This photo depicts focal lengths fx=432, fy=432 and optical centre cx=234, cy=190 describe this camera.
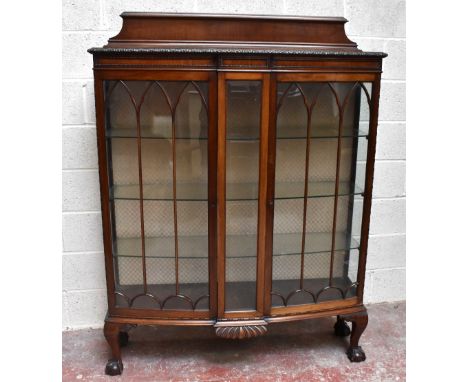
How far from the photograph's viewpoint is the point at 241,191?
161 cm

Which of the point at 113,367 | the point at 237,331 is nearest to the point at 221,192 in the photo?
the point at 237,331

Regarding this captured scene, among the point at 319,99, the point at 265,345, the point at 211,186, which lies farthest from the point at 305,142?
the point at 265,345

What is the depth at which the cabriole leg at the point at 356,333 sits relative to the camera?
177cm

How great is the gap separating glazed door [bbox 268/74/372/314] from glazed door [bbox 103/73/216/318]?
0.83 ft

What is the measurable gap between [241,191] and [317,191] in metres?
A: 0.30

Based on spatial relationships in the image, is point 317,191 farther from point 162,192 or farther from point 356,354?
point 356,354

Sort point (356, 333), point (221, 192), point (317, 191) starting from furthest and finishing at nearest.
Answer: point (356, 333) < point (317, 191) < point (221, 192)

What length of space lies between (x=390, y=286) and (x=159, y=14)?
5.63ft

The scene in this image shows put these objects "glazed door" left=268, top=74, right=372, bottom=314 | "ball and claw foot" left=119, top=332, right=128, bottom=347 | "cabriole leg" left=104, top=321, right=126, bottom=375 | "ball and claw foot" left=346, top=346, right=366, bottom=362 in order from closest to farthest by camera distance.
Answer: "glazed door" left=268, top=74, right=372, bottom=314
"cabriole leg" left=104, top=321, right=126, bottom=375
"ball and claw foot" left=346, top=346, right=366, bottom=362
"ball and claw foot" left=119, top=332, right=128, bottom=347

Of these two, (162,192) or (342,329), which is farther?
(342,329)

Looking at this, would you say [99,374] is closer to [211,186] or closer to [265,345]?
[265,345]

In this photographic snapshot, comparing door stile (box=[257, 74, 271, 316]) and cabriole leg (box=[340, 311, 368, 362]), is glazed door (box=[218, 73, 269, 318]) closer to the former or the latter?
door stile (box=[257, 74, 271, 316])

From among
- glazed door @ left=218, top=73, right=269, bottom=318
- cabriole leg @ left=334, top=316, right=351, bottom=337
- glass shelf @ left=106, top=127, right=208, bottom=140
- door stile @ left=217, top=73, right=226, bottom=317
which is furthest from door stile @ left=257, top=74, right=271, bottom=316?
cabriole leg @ left=334, top=316, right=351, bottom=337

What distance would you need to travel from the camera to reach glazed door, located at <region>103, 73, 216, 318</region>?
1.51m
